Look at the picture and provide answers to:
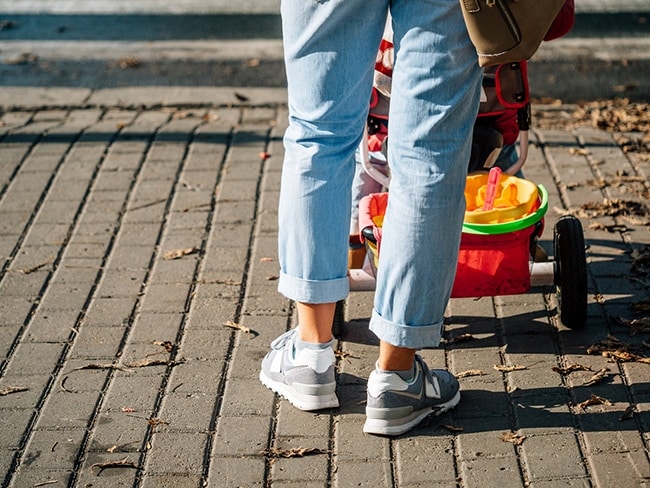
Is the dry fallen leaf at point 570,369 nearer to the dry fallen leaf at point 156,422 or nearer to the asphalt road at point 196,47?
the dry fallen leaf at point 156,422

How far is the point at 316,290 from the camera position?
10.2 feet

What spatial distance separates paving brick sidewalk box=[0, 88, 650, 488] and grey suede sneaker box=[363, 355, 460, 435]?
5cm

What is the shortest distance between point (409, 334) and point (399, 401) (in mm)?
231

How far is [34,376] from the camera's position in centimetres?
355

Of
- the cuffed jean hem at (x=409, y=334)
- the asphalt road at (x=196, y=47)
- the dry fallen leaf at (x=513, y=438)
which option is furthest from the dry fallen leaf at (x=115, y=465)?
the asphalt road at (x=196, y=47)

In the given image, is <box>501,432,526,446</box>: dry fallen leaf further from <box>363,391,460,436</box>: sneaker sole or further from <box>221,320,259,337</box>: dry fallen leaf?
<box>221,320,259,337</box>: dry fallen leaf

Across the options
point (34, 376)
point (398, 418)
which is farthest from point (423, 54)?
point (34, 376)

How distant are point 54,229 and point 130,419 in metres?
1.58

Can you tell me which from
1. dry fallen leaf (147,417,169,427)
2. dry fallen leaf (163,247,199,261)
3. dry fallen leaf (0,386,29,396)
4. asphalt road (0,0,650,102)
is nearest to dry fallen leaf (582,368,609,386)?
dry fallen leaf (147,417,169,427)

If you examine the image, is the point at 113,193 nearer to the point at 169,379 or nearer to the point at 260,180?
the point at 260,180

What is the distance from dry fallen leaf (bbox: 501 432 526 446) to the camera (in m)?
3.13

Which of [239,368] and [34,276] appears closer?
[239,368]

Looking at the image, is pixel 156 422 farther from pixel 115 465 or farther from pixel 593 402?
pixel 593 402

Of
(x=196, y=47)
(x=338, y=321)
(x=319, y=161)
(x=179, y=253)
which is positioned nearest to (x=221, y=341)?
(x=338, y=321)
